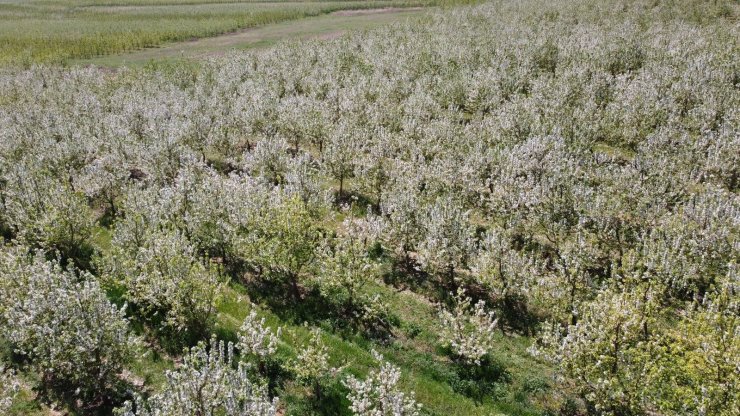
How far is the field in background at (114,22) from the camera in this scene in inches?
3127

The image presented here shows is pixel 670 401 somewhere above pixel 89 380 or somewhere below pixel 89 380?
above

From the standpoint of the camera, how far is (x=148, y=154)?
32469 mm

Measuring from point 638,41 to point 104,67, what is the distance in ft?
238

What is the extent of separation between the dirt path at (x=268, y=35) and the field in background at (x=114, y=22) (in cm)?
353

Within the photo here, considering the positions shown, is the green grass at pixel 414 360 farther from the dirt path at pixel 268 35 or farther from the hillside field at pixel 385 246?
the dirt path at pixel 268 35

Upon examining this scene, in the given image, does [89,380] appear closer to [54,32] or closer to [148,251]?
[148,251]

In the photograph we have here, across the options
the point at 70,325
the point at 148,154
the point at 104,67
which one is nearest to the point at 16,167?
the point at 148,154

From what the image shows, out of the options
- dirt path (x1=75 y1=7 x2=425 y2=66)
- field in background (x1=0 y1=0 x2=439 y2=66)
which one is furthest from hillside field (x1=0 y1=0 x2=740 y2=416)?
field in background (x1=0 y1=0 x2=439 y2=66)

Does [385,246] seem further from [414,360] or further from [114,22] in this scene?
[114,22]

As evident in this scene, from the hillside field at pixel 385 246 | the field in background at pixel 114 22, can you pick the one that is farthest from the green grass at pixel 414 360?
the field in background at pixel 114 22

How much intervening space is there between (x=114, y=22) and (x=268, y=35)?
43051mm

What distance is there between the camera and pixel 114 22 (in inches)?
4328

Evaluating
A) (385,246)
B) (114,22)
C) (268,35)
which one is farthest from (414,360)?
(114,22)

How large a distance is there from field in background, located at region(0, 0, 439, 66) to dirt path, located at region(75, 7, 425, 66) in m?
3.53
